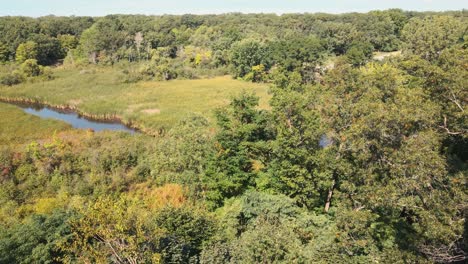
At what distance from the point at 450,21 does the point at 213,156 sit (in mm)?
57886

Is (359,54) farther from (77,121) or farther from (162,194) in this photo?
(162,194)

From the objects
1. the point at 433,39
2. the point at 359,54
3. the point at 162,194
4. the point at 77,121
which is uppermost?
the point at 433,39

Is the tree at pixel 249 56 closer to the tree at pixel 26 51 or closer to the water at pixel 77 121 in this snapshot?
the water at pixel 77 121

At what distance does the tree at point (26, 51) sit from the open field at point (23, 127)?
3897cm

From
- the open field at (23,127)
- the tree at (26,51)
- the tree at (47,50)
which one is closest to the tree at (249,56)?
the open field at (23,127)

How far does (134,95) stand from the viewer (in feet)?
189

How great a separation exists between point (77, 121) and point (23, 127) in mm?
8027

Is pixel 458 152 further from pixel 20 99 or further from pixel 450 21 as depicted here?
pixel 20 99

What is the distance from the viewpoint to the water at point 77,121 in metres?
44.8

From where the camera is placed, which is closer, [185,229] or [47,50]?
[185,229]

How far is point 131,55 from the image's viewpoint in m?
86.1

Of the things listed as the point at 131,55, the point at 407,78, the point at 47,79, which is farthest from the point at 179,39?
the point at 407,78

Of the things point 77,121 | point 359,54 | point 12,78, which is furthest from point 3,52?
point 359,54

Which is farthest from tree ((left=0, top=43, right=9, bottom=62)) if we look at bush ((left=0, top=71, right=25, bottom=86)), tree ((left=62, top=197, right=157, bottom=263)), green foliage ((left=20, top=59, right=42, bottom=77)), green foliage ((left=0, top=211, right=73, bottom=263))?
tree ((left=62, top=197, right=157, bottom=263))
